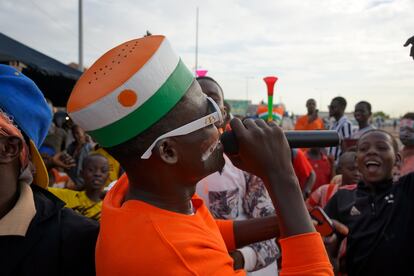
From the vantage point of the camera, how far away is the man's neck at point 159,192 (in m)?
1.19

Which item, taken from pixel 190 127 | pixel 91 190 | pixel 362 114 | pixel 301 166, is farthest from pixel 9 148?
pixel 362 114

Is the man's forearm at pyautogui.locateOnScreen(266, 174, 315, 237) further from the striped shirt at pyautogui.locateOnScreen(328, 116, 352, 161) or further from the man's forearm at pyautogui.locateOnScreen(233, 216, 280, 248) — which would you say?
the striped shirt at pyautogui.locateOnScreen(328, 116, 352, 161)

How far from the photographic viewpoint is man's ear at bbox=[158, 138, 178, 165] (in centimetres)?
115

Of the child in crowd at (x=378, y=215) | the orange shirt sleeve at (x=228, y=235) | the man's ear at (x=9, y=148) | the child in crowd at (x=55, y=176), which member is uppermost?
the man's ear at (x=9, y=148)

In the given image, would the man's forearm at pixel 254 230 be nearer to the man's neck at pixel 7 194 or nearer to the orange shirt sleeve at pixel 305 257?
the orange shirt sleeve at pixel 305 257

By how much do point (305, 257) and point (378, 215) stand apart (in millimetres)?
1812

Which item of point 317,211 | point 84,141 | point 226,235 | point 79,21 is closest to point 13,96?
point 226,235

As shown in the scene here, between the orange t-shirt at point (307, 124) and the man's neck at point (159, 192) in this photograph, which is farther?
the orange t-shirt at point (307, 124)

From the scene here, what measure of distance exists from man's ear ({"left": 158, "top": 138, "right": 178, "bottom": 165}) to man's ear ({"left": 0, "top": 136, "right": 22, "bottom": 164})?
527 millimetres

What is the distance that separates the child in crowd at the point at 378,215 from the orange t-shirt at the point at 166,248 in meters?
1.66

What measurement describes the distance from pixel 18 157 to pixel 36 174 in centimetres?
15

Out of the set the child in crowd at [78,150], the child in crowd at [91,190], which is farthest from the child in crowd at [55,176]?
the child in crowd at [91,190]

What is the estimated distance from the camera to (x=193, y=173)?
1.22m

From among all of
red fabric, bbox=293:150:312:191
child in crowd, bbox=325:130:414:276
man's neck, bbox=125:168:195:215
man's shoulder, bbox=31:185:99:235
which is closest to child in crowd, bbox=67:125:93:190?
red fabric, bbox=293:150:312:191
